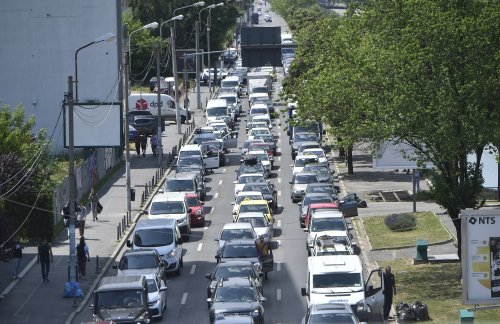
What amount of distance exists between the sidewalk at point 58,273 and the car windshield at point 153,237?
74.2 inches

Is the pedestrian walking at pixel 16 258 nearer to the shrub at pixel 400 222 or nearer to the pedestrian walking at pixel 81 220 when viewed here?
the pedestrian walking at pixel 81 220

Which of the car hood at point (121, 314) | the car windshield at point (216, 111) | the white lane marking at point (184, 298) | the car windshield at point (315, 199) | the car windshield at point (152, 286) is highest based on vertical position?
the car windshield at point (216, 111)

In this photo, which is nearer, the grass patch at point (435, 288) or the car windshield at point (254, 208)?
the grass patch at point (435, 288)

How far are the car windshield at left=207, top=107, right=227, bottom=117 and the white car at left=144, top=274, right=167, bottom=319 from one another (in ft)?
187

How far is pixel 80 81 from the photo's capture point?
84.1 m

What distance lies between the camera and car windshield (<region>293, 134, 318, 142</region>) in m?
83.4

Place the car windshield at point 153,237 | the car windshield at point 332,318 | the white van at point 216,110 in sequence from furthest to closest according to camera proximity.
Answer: the white van at point 216,110, the car windshield at point 153,237, the car windshield at point 332,318

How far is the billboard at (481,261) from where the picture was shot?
38062 mm

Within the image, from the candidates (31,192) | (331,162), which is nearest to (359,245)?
(31,192)

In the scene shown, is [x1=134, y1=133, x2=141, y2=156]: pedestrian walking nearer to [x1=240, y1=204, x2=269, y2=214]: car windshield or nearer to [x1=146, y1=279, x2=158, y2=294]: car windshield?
[x1=240, y1=204, x2=269, y2=214]: car windshield

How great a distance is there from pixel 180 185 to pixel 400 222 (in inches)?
470

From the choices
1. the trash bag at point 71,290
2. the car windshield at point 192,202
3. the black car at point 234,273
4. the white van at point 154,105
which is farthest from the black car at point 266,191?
the white van at point 154,105

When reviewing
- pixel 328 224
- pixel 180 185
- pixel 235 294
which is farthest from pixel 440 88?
pixel 180 185

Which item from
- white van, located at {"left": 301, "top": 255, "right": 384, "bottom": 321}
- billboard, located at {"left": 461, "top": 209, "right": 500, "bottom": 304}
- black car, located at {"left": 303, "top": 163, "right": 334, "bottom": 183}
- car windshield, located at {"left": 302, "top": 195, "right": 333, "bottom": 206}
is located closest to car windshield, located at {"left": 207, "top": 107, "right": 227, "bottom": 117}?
black car, located at {"left": 303, "top": 163, "right": 334, "bottom": 183}
